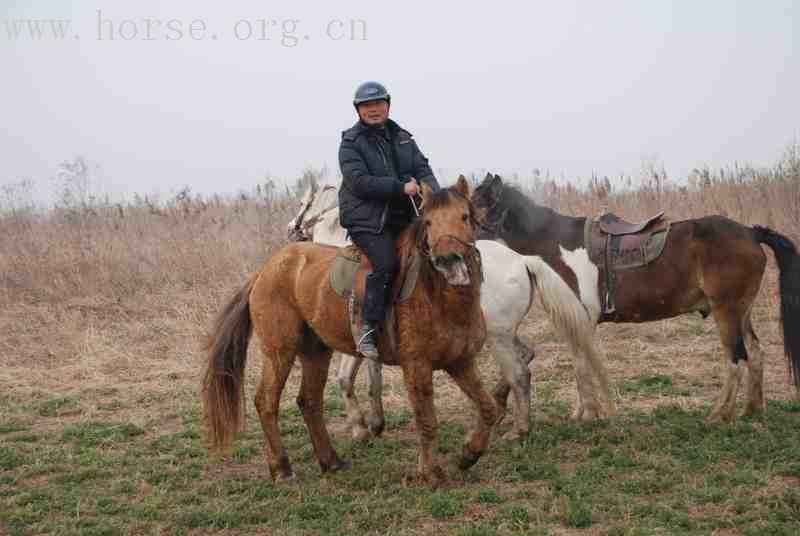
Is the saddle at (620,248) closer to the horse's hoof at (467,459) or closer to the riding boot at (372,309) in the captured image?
the horse's hoof at (467,459)

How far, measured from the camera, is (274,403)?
5.90 meters

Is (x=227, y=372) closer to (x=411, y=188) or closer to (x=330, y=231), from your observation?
(x=411, y=188)

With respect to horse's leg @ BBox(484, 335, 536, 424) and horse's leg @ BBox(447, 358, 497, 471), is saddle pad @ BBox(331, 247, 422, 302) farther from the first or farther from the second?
horse's leg @ BBox(484, 335, 536, 424)

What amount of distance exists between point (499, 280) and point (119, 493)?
3239 mm

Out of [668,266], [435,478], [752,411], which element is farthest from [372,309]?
[752,411]

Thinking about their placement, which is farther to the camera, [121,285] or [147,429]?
[121,285]

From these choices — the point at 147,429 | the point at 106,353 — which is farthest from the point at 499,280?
the point at 106,353

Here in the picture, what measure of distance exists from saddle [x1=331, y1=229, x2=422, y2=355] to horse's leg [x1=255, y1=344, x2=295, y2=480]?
2.26ft

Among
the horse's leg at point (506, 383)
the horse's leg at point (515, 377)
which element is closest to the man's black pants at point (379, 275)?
the horse's leg at point (515, 377)

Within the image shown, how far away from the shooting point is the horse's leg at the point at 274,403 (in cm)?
585

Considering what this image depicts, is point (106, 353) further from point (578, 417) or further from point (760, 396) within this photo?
point (760, 396)

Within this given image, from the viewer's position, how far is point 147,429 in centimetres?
741

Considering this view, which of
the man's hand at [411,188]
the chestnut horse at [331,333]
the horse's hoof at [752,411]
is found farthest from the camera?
the horse's hoof at [752,411]

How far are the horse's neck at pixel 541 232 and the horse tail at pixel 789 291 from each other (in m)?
1.53
